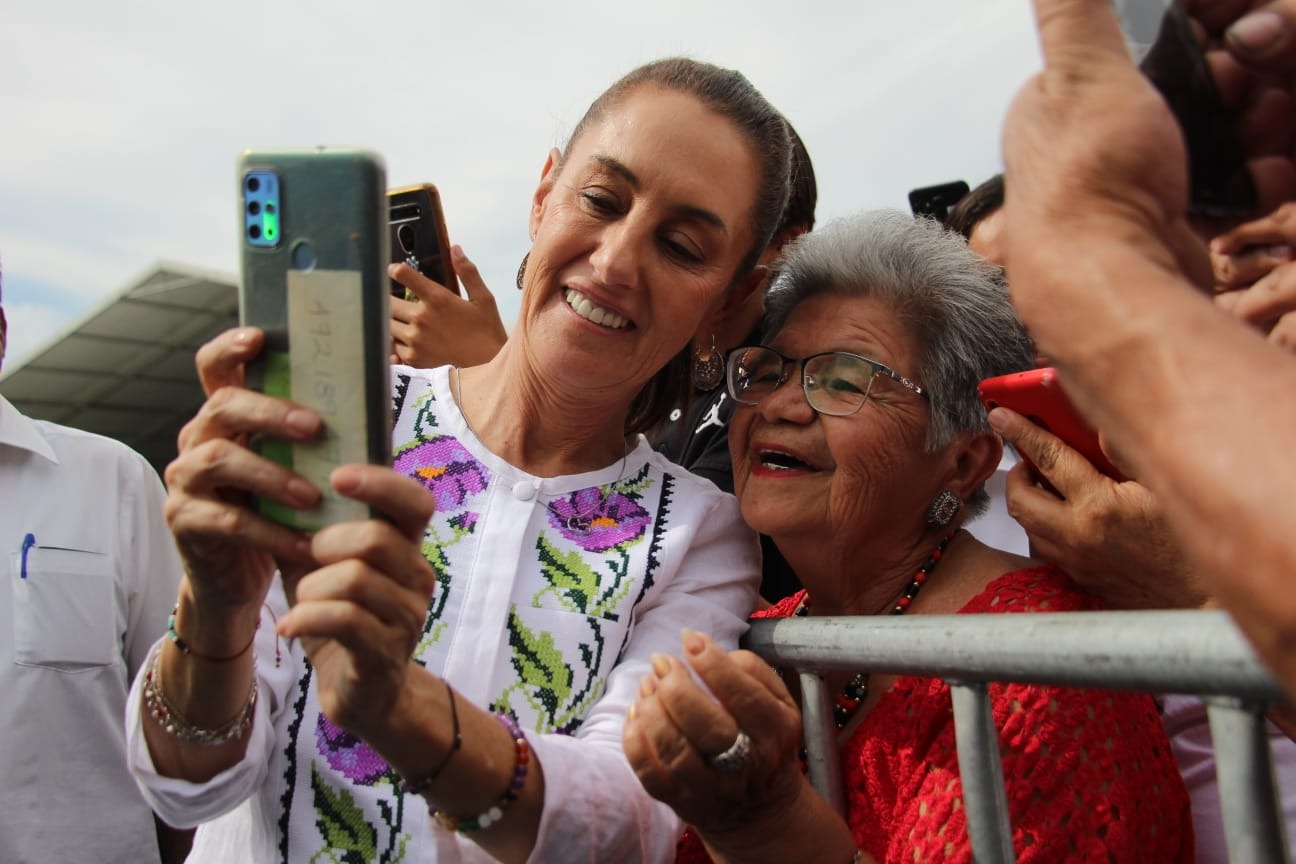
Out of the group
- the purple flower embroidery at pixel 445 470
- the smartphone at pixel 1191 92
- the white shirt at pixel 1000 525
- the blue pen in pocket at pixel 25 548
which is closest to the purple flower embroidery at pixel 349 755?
the purple flower embroidery at pixel 445 470

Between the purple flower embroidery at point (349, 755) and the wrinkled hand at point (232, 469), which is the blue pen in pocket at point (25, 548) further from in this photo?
the wrinkled hand at point (232, 469)

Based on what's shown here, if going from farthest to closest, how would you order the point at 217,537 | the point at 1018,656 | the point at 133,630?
the point at 133,630
the point at 1018,656
the point at 217,537

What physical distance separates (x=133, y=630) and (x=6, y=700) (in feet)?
1.23

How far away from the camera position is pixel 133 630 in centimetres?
322

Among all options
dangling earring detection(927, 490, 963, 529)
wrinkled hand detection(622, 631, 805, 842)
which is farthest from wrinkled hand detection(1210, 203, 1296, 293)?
dangling earring detection(927, 490, 963, 529)

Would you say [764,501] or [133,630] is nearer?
[764,501]

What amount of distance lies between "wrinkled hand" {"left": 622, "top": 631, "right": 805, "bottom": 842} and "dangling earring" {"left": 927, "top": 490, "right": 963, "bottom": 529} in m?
0.91

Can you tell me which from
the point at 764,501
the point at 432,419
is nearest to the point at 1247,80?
the point at 764,501

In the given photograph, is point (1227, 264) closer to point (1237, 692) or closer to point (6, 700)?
point (1237, 692)

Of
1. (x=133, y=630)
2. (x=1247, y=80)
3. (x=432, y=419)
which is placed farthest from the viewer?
(x=133, y=630)

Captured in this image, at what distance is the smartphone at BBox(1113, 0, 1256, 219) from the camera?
104cm

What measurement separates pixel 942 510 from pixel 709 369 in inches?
28.0

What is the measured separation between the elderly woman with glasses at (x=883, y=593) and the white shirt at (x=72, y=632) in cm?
190

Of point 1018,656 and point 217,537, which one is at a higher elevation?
point 217,537
